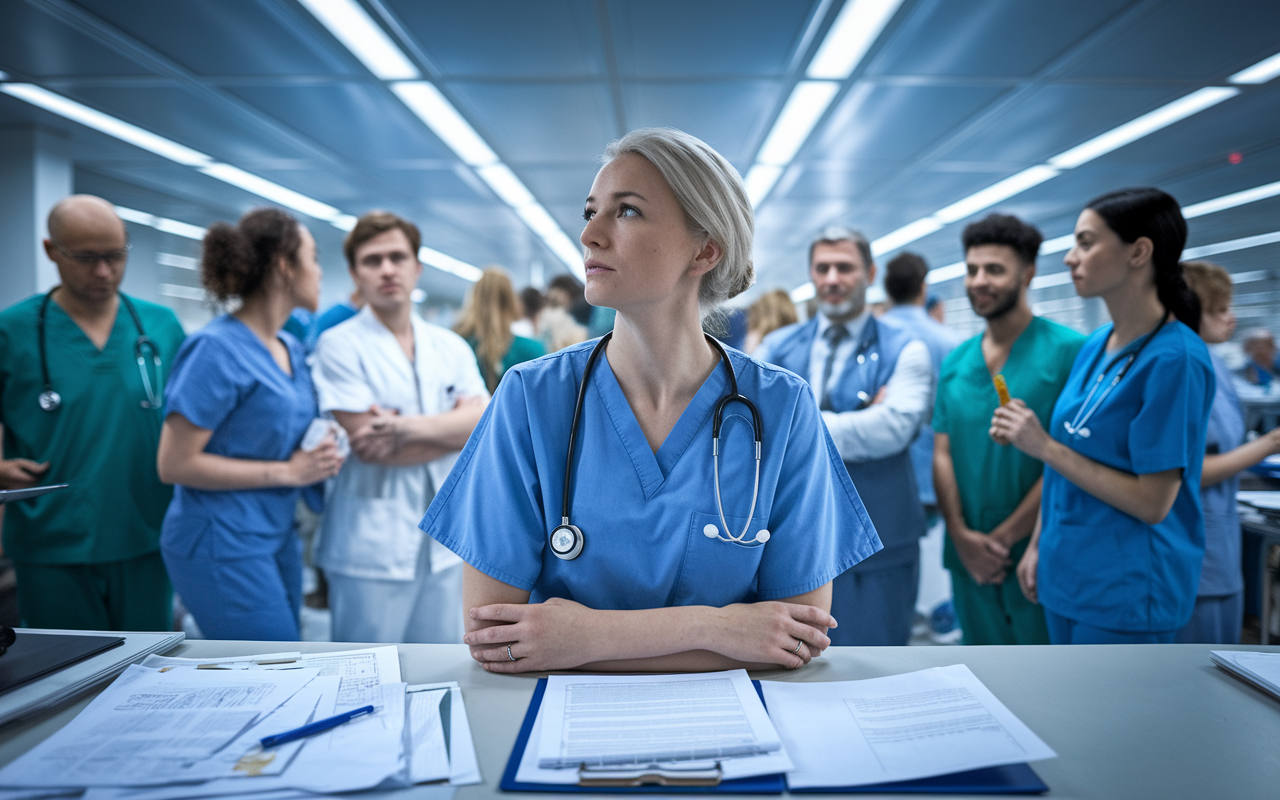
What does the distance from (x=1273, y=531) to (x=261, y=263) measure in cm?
298

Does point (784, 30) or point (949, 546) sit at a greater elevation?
point (784, 30)

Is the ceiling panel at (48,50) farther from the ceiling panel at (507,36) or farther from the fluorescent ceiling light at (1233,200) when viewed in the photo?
the fluorescent ceiling light at (1233,200)

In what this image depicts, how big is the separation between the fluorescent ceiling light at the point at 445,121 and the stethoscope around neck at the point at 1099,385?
3232 mm

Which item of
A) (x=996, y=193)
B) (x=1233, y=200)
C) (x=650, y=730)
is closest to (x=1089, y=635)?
(x=650, y=730)

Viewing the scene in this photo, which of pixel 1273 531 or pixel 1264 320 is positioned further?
pixel 1264 320

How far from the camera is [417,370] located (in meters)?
2.11

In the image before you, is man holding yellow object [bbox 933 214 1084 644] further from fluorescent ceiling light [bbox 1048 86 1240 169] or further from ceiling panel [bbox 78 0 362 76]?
ceiling panel [bbox 78 0 362 76]

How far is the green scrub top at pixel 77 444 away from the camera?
6.46 feet

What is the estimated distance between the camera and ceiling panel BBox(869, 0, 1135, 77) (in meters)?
2.64

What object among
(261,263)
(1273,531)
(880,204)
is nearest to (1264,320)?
(880,204)

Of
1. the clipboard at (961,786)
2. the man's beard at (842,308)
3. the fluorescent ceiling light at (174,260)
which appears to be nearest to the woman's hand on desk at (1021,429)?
the man's beard at (842,308)

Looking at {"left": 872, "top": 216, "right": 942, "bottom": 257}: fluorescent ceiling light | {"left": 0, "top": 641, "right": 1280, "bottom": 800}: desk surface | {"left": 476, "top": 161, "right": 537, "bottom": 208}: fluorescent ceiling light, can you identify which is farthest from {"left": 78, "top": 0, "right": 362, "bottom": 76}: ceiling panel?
{"left": 872, "top": 216, "right": 942, "bottom": 257}: fluorescent ceiling light

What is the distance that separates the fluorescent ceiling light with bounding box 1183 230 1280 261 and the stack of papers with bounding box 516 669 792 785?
856 cm

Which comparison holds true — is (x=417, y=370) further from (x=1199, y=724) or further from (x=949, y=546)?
(x=1199, y=724)
